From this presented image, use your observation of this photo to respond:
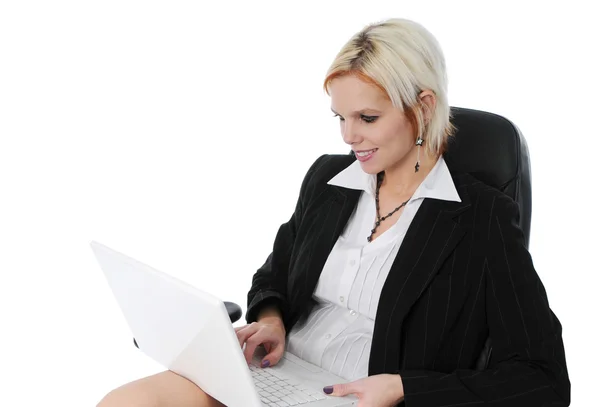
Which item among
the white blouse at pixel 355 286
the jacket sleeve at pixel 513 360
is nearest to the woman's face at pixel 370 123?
the white blouse at pixel 355 286

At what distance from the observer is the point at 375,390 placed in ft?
6.68

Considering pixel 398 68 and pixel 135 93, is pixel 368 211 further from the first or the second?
pixel 135 93

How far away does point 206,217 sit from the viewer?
4.39 metres

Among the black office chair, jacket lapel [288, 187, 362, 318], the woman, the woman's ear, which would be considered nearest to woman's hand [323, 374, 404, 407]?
the woman

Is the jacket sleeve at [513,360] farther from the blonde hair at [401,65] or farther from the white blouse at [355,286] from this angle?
the blonde hair at [401,65]

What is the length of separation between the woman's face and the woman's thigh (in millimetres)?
720

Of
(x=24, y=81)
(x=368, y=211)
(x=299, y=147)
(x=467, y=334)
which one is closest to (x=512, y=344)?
(x=467, y=334)

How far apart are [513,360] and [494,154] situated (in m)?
0.58

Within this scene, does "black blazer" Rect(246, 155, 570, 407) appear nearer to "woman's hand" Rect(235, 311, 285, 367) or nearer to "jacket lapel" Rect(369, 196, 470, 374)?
"jacket lapel" Rect(369, 196, 470, 374)

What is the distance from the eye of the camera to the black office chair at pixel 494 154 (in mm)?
2346

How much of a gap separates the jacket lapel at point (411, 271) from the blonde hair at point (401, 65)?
0.23 meters

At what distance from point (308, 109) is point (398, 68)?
2.19 m

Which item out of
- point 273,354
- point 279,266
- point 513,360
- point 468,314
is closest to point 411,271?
point 468,314

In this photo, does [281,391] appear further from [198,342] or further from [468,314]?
[468,314]
